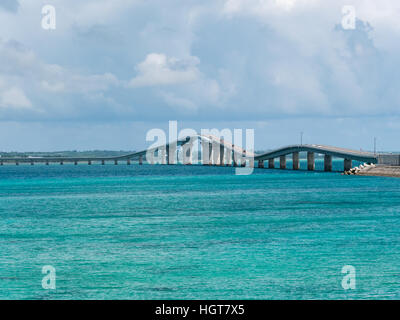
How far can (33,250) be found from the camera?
122 feet

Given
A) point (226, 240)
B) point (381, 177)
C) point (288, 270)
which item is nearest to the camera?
point (288, 270)

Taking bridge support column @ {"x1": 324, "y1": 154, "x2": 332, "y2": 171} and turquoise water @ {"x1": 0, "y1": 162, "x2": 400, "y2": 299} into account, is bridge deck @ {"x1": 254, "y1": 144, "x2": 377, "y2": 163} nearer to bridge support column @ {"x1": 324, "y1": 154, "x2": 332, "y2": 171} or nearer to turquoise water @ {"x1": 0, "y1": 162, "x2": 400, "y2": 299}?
bridge support column @ {"x1": 324, "y1": 154, "x2": 332, "y2": 171}

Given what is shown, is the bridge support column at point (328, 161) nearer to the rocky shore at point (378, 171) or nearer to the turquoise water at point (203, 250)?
the rocky shore at point (378, 171)

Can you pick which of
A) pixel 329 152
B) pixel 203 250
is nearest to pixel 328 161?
pixel 329 152

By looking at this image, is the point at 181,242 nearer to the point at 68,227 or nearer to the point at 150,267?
the point at 150,267

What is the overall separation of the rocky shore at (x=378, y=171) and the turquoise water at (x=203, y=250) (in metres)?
58.2

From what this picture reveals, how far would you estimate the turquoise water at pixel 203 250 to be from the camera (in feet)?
87.4

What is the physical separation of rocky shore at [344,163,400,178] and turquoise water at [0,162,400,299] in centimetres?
5817

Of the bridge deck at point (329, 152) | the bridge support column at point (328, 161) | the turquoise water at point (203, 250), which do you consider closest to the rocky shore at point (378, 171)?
the bridge deck at point (329, 152)

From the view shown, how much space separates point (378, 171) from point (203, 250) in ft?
322

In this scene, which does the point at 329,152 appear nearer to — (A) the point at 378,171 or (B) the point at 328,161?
(B) the point at 328,161
